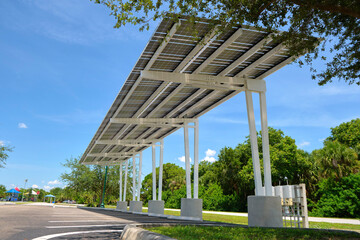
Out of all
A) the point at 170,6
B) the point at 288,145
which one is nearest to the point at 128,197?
the point at 288,145

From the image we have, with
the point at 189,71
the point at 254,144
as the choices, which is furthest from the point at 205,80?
the point at 254,144

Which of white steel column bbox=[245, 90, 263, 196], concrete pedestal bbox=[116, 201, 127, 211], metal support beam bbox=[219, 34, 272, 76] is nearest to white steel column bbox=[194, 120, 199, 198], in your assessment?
white steel column bbox=[245, 90, 263, 196]

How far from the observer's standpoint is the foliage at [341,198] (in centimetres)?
2880

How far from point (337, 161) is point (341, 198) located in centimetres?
447

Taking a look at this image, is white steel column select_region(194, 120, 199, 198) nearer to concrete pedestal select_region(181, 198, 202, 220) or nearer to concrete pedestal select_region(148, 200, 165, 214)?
concrete pedestal select_region(181, 198, 202, 220)

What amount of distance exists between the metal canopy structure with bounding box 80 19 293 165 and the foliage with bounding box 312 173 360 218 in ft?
59.2

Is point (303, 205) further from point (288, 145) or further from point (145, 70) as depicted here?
point (288, 145)

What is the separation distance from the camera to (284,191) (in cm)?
1484

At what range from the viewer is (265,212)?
12.8 metres

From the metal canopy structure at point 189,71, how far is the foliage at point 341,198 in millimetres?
18049

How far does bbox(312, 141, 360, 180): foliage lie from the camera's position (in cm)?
3212

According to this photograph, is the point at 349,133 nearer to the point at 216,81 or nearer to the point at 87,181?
the point at 216,81

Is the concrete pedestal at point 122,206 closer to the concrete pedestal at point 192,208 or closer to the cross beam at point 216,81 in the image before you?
the concrete pedestal at point 192,208

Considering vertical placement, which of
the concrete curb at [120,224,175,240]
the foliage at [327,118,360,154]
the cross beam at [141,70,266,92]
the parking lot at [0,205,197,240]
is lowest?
the parking lot at [0,205,197,240]
